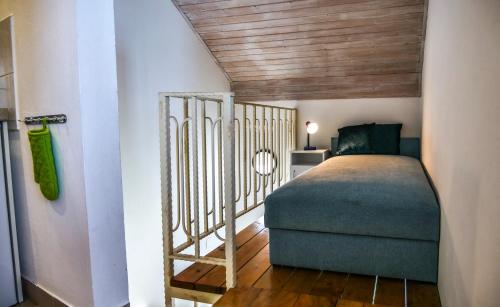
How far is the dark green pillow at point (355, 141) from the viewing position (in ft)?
11.9

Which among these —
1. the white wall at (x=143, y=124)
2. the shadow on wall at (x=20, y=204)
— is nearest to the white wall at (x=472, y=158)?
the white wall at (x=143, y=124)

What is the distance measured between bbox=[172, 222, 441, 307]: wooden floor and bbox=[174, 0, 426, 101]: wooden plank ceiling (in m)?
1.86

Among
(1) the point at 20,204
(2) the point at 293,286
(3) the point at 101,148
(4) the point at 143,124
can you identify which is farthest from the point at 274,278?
(1) the point at 20,204

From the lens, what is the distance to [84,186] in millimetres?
1634

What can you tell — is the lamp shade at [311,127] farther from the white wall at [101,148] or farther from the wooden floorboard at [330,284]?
the white wall at [101,148]

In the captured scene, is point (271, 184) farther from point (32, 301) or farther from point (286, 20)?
point (32, 301)

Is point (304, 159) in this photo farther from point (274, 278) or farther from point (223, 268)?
point (274, 278)

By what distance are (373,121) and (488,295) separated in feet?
11.0

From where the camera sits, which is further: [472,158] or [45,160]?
[45,160]

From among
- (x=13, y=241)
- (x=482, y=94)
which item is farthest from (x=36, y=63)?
(x=482, y=94)

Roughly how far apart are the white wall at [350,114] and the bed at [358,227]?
1973 mm

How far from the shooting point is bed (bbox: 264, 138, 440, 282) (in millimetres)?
1650

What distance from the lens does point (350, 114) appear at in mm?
4035

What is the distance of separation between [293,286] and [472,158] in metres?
1.01
